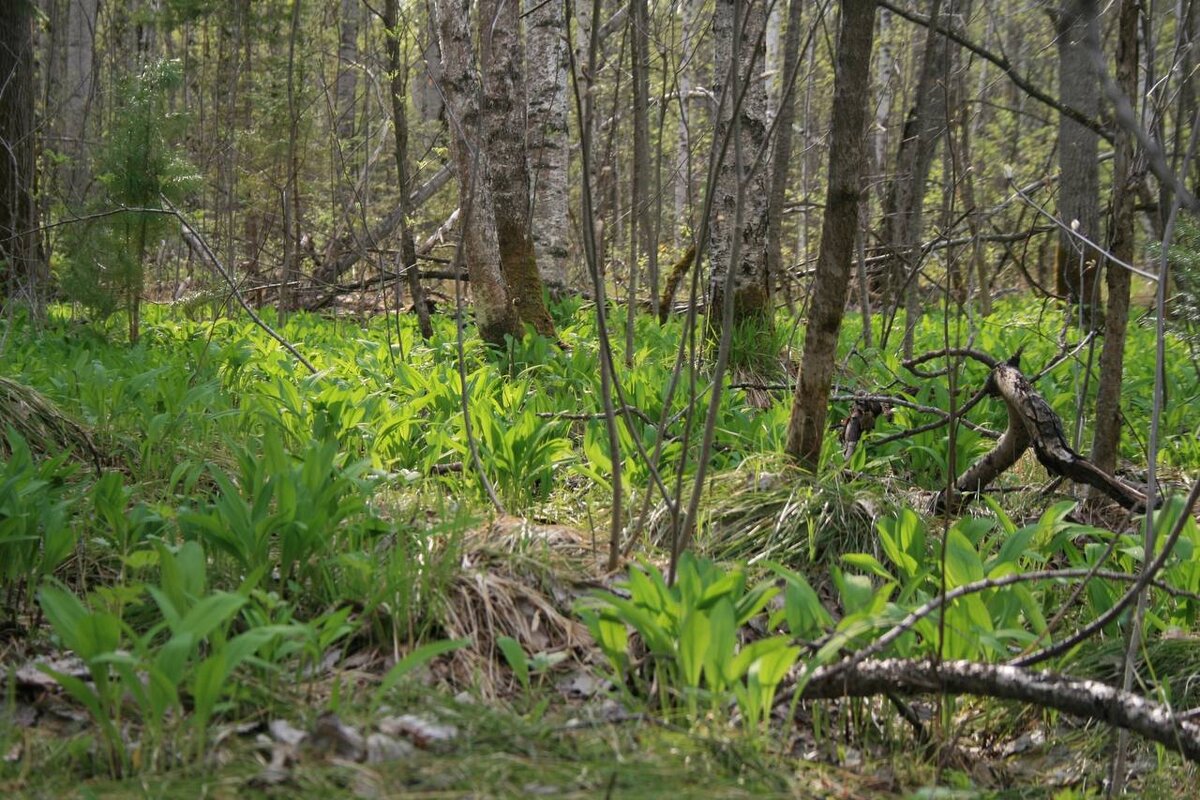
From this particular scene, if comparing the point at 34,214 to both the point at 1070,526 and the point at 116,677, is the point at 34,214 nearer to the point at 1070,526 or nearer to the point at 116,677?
the point at 116,677

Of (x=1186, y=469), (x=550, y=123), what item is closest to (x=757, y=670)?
(x=1186, y=469)

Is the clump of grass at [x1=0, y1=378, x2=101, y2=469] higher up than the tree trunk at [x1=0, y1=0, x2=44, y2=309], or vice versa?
the tree trunk at [x1=0, y1=0, x2=44, y2=309]

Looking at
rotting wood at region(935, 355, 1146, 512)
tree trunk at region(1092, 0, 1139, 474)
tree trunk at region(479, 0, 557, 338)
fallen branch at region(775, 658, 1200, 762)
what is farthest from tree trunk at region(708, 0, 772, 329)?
fallen branch at region(775, 658, 1200, 762)

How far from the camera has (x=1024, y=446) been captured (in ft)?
10.4

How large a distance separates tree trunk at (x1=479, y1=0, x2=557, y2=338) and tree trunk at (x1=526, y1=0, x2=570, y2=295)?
1.85 m

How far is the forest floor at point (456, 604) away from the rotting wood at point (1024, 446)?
17 cm

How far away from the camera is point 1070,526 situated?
8.85 ft

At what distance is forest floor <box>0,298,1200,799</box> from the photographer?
159 cm

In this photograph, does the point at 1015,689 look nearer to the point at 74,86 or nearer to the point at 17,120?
the point at 17,120

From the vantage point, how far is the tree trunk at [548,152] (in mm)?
8352

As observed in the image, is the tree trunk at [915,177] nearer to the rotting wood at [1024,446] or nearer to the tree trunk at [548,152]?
the rotting wood at [1024,446]

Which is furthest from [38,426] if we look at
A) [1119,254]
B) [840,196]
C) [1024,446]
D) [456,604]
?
[1119,254]

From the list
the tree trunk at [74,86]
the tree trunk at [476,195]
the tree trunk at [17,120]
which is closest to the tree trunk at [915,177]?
the tree trunk at [476,195]

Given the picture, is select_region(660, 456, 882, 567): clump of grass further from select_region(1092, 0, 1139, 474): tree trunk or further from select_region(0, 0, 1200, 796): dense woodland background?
select_region(1092, 0, 1139, 474): tree trunk
